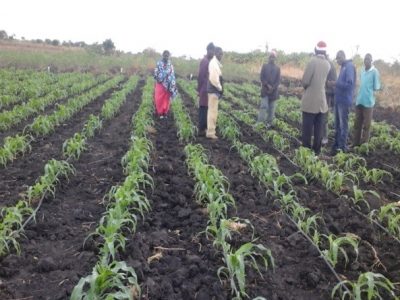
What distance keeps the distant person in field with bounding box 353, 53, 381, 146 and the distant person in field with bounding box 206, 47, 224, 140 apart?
8.61 ft

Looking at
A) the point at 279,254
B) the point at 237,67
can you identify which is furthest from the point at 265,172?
the point at 237,67

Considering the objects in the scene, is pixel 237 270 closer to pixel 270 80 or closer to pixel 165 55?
pixel 270 80

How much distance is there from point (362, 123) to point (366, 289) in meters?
5.79

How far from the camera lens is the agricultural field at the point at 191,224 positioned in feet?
11.0

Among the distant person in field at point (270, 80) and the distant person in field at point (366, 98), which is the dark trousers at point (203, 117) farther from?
the distant person in field at point (366, 98)

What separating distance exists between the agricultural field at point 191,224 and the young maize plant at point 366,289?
1 centimetres

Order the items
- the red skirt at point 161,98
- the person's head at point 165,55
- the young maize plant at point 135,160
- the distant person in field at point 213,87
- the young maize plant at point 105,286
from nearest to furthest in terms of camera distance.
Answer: the young maize plant at point 105,286, the young maize plant at point 135,160, the distant person in field at point 213,87, the person's head at point 165,55, the red skirt at point 161,98

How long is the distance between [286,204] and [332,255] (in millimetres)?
1246

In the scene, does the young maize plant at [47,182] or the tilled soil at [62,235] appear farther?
the young maize plant at [47,182]

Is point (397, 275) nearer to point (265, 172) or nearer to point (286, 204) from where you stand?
point (286, 204)

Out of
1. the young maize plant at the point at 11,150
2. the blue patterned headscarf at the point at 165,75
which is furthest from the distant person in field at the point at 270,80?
the young maize plant at the point at 11,150

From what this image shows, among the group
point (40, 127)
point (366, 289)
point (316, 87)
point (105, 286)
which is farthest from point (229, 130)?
point (105, 286)

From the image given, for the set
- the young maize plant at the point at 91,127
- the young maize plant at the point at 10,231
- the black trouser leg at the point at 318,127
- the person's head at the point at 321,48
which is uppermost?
the person's head at the point at 321,48

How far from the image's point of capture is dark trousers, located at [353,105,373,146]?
8.47 meters
